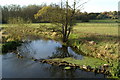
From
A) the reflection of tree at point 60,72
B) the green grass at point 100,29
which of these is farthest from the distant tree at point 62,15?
the reflection of tree at point 60,72

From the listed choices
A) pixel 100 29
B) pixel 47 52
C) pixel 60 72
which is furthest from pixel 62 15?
pixel 60 72

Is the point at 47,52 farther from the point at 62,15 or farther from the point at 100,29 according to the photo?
the point at 100,29

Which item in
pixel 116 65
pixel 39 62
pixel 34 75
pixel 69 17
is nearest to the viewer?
pixel 116 65

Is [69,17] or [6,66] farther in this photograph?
[69,17]

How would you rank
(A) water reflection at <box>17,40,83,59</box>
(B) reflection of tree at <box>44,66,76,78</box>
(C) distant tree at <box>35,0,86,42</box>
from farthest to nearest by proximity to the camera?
(C) distant tree at <box>35,0,86,42</box>, (A) water reflection at <box>17,40,83,59</box>, (B) reflection of tree at <box>44,66,76,78</box>

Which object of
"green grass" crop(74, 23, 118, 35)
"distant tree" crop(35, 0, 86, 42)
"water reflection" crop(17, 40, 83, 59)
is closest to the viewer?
"water reflection" crop(17, 40, 83, 59)

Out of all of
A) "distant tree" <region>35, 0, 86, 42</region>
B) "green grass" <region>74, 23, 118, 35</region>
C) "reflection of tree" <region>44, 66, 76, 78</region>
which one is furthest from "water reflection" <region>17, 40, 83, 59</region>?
"green grass" <region>74, 23, 118, 35</region>

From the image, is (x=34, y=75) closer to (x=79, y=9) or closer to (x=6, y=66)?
(x=6, y=66)

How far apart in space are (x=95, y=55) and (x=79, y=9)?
10.1m

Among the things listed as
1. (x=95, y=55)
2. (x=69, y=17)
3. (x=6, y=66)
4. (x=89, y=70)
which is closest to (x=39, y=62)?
(x=6, y=66)

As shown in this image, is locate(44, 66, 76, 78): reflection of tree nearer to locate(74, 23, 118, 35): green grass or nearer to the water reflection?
the water reflection

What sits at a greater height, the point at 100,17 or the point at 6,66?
the point at 100,17

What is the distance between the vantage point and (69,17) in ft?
79.5

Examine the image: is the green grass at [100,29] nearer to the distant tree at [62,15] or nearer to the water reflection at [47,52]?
the distant tree at [62,15]
